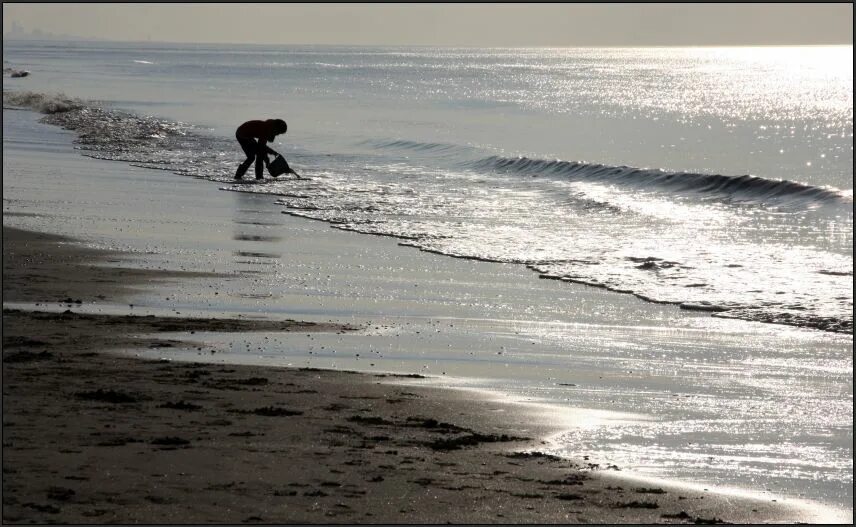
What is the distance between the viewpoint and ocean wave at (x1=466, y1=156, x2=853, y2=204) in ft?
78.1

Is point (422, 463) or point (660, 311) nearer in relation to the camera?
point (422, 463)

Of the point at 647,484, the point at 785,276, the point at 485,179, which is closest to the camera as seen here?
the point at 647,484

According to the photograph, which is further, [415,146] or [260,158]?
[415,146]

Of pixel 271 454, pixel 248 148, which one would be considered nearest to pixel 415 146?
pixel 248 148

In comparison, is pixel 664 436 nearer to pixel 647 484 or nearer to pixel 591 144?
pixel 647 484

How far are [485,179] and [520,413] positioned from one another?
19.4 metres

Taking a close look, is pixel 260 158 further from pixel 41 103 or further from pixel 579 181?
pixel 41 103

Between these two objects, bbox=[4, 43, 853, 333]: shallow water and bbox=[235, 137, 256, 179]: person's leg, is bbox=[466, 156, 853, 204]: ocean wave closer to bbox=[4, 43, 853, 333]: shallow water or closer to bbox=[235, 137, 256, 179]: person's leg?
bbox=[4, 43, 853, 333]: shallow water

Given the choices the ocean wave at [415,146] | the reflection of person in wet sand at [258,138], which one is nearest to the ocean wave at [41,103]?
the ocean wave at [415,146]

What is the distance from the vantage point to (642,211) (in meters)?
20.6

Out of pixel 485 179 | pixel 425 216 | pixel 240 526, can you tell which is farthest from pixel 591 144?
pixel 240 526

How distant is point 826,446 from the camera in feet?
23.1

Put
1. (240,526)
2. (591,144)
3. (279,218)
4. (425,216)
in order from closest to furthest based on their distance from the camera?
1. (240,526)
2. (279,218)
3. (425,216)
4. (591,144)

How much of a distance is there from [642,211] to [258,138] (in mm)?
7041
